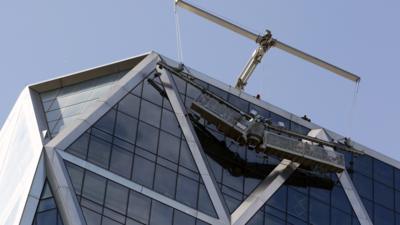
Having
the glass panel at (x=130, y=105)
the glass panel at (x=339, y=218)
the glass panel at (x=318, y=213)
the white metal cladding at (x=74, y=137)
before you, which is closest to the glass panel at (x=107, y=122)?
the white metal cladding at (x=74, y=137)

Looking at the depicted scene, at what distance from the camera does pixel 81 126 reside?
75375 mm

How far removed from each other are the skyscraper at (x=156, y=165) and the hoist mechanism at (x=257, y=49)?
10.6m

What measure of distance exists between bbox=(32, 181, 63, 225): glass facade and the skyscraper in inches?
2.0

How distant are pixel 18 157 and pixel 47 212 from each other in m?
7.49

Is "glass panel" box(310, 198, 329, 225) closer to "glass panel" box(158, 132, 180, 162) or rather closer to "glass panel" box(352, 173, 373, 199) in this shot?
"glass panel" box(352, 173, 373, 199)

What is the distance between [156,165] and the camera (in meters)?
76.4

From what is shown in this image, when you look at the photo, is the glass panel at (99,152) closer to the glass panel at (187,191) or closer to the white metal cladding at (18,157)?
the white metal cladding at (18,157)

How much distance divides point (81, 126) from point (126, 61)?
7.39 metres

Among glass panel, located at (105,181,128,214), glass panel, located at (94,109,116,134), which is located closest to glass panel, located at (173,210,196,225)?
glass panel, located at (105,181,128,214)

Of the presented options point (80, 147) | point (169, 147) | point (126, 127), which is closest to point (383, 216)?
point (169, 147)

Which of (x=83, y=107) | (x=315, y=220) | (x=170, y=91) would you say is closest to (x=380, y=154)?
(x=315, y=220)

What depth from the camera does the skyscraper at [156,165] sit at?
7256 cm

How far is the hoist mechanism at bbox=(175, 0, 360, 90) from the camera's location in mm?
95250

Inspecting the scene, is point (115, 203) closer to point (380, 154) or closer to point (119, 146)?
point (119, 146)
